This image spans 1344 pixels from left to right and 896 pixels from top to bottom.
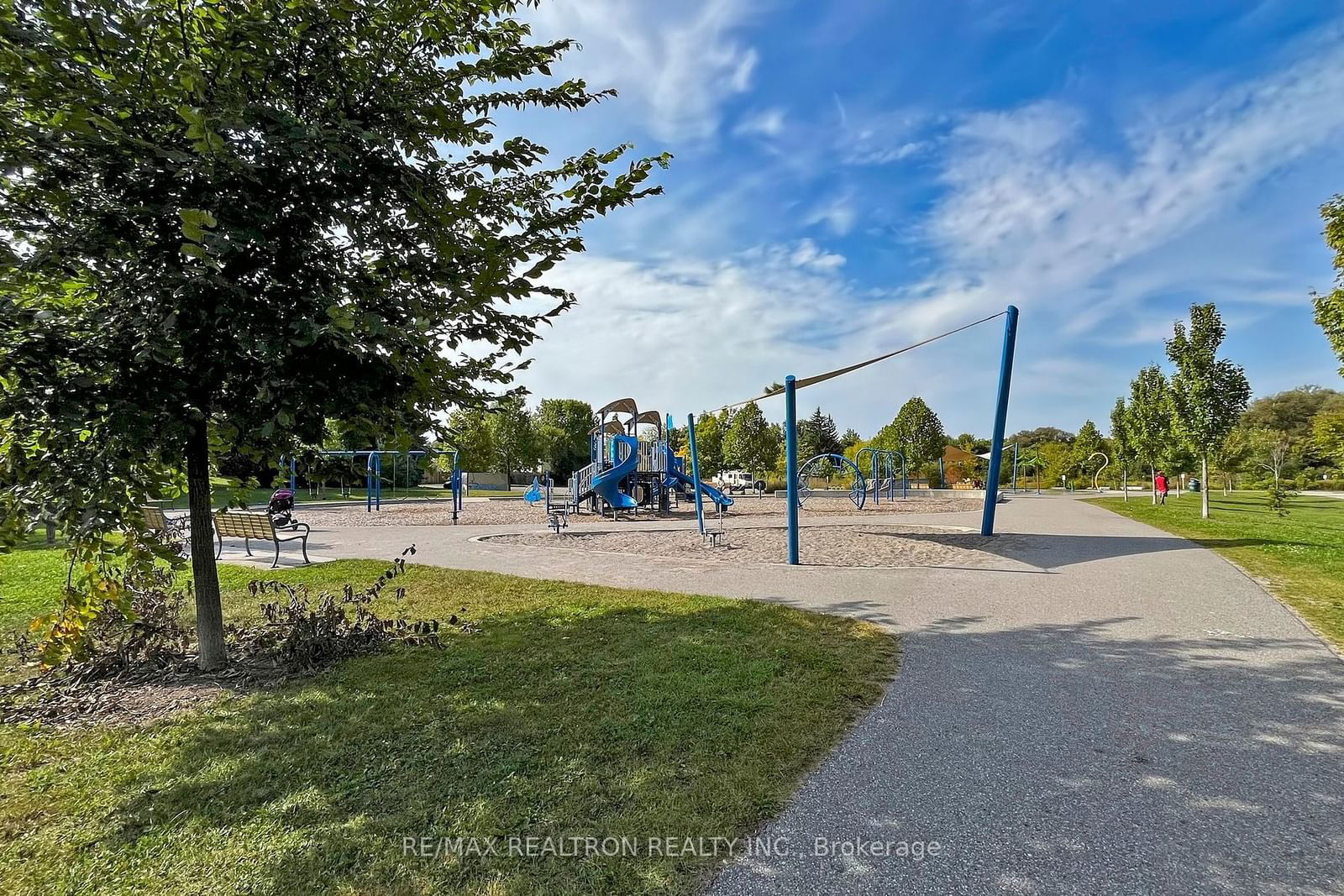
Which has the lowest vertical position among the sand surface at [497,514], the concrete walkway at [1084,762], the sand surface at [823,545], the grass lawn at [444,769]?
the sand surface at [497,514]

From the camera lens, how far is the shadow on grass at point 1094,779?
242cm

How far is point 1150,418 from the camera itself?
101 ft

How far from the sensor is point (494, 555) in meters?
11.6

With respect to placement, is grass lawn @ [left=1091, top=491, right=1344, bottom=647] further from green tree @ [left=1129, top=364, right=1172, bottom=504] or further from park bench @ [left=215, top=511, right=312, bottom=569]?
park bench @ [left=215, top=511, right=312, bottom=569]

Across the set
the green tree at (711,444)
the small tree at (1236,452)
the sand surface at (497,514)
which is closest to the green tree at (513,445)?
the green tree at (711,444)

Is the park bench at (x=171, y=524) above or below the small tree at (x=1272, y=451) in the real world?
below

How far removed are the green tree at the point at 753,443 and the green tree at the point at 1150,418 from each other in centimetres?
2407

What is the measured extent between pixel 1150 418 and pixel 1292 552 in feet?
76.5

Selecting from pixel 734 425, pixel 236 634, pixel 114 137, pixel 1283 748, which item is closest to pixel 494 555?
pixel 236 634

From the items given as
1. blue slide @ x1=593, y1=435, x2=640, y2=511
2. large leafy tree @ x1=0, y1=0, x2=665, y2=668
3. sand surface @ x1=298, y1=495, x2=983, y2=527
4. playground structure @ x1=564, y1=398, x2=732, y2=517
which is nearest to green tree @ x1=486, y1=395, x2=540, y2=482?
sand surface @ x1=298, y1=495, x2=983, y2=527

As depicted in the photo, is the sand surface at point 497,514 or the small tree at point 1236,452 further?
the small tree at point 1236,452

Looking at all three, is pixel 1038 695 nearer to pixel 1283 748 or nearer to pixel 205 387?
pixel 1283 748

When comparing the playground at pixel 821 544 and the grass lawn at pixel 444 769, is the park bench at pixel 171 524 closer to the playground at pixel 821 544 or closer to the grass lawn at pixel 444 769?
the grass lawn at pixel 444 769

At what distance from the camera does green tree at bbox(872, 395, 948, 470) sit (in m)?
56.7
